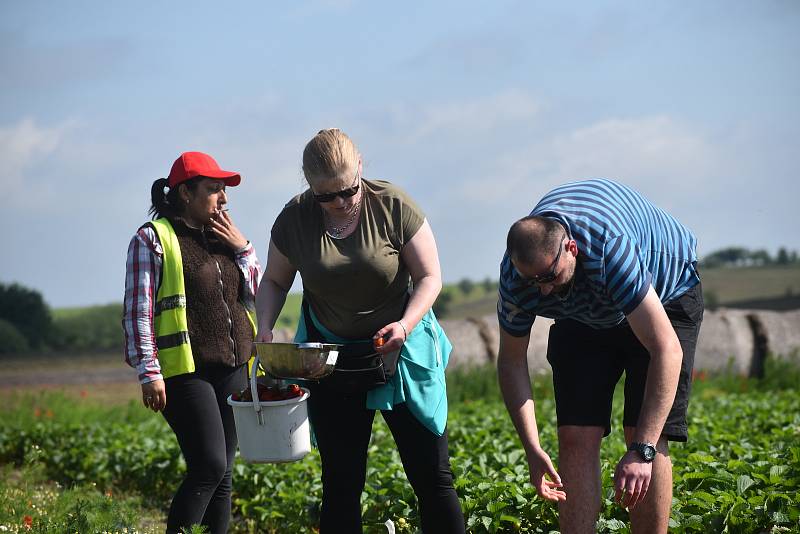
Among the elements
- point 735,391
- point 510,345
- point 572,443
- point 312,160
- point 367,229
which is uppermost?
point 312,160

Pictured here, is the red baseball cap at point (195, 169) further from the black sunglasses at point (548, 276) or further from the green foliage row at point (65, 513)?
the black sunglasses at point (548, 276)

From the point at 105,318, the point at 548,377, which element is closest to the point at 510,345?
the point at 548,377

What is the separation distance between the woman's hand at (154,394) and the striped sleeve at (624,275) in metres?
1.89

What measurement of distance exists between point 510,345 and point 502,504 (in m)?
1.12

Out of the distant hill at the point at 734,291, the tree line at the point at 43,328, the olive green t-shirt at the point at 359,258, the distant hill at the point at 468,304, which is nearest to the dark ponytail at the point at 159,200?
the olive green t-shirt at the point at 359,258

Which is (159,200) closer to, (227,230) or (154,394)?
(227,230)

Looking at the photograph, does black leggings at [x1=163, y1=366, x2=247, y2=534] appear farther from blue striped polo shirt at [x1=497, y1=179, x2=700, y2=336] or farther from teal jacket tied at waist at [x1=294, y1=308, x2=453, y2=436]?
blue striped polo shirt at [x1=497, y1=179, x2=700, y2=336]

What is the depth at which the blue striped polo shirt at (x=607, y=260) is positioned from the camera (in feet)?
9.75

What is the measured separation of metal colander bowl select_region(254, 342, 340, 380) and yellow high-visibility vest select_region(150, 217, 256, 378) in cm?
55

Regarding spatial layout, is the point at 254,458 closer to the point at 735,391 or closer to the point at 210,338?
the point at 210,338

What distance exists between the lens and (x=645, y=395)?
312 cm

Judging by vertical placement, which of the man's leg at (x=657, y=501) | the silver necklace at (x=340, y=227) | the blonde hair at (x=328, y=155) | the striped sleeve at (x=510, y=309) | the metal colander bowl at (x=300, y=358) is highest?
the blonde hair at (x=328, y=155)

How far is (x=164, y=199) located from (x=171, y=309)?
56 cm

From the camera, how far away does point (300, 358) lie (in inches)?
134
